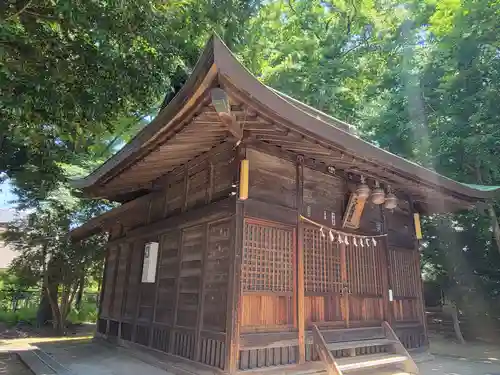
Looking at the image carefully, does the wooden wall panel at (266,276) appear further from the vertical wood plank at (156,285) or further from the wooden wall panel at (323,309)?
the vertical wood plank at (156,285)

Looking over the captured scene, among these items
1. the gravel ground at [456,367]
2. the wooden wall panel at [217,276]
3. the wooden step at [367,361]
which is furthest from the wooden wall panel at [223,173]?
the gravel ground at [456,367]

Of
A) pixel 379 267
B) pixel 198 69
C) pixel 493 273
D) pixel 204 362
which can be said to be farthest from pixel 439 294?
pixel 198 69

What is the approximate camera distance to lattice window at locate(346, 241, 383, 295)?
21.0 ft

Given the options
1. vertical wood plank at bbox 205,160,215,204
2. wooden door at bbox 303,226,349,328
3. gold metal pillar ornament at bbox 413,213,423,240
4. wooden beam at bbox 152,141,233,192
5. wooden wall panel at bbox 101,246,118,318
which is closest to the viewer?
wooden beam at bbox 152,141,233,192

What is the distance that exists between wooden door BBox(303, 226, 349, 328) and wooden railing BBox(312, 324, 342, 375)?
16 centimetres

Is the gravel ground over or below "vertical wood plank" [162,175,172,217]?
below

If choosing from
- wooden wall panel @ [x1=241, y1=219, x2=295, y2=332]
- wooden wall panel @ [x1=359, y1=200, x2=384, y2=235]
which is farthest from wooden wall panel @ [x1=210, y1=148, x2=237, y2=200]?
wooden wall panel @ [x1=359, y1=200, x2=384, y2=235]

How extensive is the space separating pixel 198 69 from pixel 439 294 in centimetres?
1346

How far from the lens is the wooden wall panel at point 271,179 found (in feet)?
17.6

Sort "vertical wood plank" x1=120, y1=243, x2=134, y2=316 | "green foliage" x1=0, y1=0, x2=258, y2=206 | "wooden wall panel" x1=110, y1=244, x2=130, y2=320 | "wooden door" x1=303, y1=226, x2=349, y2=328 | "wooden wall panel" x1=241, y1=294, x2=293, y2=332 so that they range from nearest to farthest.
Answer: "green foliage" x1=0, y1=0, x2=258, y2=206, "wooden wall panel" x1=241, y1=294, x2=293, y2=332, "wooden door" x1=303, y1=226, x2=349, y2=328, "vertical wood plank" x1=120, y1=243, x2=134, y2=316, "wooden wall panel" x1=110, y1=244, x2=130, y2=320

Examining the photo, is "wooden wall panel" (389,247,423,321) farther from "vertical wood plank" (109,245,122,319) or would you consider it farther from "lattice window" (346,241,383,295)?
"vertical wood plank" (109,245,122,319)

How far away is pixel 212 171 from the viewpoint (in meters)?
5.84

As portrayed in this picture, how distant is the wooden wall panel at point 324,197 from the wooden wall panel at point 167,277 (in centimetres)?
241

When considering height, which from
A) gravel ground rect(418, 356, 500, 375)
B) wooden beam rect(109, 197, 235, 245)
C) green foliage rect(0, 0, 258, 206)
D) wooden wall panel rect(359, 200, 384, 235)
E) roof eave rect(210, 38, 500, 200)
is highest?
green foliage rect(0, 0, 258, 206)
